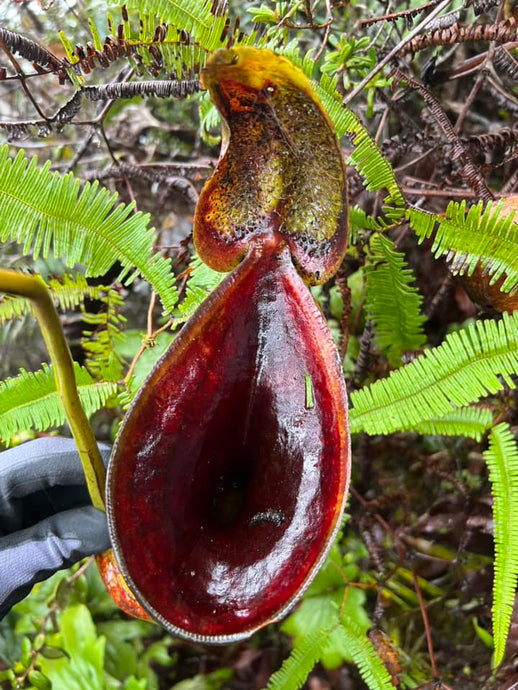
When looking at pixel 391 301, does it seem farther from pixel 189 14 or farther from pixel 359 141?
pixel 189 14

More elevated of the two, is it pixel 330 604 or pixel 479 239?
pixel 479 239

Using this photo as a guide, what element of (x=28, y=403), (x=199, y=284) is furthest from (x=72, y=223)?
(x=28, y=403)

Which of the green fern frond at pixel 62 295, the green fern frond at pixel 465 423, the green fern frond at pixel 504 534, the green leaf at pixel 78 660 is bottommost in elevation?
the green leaf at pixel 78 660

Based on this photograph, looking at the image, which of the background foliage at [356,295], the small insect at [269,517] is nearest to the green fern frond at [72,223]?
the background foliage at [356,295]

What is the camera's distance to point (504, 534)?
4.01ft

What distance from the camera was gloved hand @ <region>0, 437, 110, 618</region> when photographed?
45.6 inches

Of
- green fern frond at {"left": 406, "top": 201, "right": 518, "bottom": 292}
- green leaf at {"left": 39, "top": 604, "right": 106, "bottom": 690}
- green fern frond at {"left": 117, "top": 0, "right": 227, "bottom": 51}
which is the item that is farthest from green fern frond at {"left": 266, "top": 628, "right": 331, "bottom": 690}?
green fern frond at {"left": 117, "top": 0, "right": 227, "bottom": 51}

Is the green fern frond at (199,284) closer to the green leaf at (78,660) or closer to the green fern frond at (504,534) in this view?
the green fern frond at (504,534)

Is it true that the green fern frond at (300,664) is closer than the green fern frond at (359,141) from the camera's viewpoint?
No

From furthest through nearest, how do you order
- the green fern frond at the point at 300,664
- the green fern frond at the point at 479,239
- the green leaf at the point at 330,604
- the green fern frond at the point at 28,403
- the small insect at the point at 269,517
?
1. the green leaf at the point at 330,604
2. the green fern frond at the point at 300,664
3. the green fern frond at the point at 28,403
4. the green fern frond at the point at 479,239
5. the small insect at the point at 269,517

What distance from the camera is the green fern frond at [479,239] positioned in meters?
Answer: 1.15

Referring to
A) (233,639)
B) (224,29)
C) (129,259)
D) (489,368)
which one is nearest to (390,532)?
(489,368)

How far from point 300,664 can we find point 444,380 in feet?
3.01

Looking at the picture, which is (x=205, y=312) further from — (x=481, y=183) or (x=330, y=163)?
(x=481, y=183)
